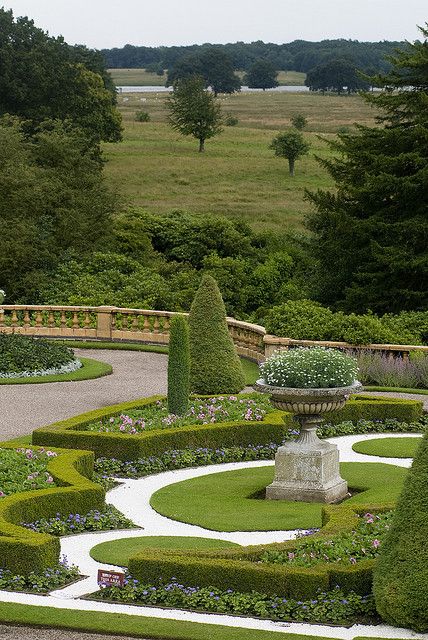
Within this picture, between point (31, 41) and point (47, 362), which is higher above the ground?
point (31, 41)

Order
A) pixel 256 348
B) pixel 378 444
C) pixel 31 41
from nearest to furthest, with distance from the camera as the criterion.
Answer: pixel 378 444, pixel 256 348, pixel 31 41

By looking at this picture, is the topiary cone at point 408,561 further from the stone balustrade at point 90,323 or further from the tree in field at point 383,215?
the tree in field at point 383,215

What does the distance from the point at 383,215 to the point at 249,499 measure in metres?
27.7

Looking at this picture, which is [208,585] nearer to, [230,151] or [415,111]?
[415,111]

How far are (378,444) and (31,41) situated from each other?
8073cm

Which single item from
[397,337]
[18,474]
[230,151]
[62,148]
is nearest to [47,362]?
[397,337]

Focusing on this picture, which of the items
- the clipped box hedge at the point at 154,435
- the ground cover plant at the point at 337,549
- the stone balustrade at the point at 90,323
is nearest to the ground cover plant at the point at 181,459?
the clipped box hedge at the point at 154,435

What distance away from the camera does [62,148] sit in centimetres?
5822

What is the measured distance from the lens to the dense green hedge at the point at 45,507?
1597 centimetres

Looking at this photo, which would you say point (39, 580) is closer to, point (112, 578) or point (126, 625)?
point (112, 578)

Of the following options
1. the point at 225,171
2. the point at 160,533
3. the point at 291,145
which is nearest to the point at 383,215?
the point at 160,533

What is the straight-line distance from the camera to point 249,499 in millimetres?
21453

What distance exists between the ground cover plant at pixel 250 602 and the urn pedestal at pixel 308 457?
6446 millimetres

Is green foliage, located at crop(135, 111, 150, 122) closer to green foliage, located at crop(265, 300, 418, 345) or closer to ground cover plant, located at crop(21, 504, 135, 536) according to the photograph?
green foliage, located at crop(265, 300, 418, 345)
